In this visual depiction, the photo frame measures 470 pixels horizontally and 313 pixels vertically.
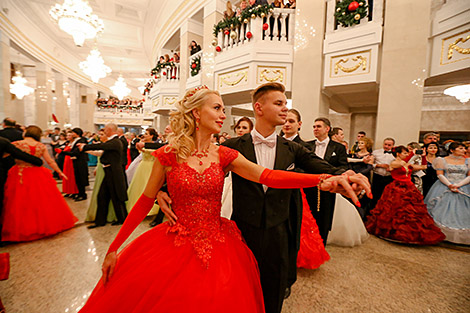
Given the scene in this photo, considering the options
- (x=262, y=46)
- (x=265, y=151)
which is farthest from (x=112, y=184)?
(x=262, y=46)

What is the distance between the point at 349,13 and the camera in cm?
547

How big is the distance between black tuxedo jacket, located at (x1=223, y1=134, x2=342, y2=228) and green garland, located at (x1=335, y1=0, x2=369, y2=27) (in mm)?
5541

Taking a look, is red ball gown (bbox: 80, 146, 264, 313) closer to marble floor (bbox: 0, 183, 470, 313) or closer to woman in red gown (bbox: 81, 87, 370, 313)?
woman in red gown (bbox: 81, 87, 370, 313)

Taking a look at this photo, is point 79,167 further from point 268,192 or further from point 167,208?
point 268,192

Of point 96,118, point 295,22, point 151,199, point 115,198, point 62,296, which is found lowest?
point 62,296

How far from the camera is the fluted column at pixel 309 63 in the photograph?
19.8 feet

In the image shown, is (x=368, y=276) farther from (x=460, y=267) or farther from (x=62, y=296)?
(x=62, y=296)

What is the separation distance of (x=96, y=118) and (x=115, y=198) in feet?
70.6

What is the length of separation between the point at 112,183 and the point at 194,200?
3.40 meters

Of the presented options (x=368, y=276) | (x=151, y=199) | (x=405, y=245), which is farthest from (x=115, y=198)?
(x=405, y=245)

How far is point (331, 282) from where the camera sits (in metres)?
2.55

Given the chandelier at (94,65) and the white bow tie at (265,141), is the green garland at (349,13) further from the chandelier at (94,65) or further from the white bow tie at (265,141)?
the chandelier at (94,65)

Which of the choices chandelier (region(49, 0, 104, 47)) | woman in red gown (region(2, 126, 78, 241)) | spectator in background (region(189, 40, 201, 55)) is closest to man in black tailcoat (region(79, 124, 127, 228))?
woman in red gown (region(2, 126, 78, 241))

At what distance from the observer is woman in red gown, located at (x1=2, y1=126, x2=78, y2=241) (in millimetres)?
3375
